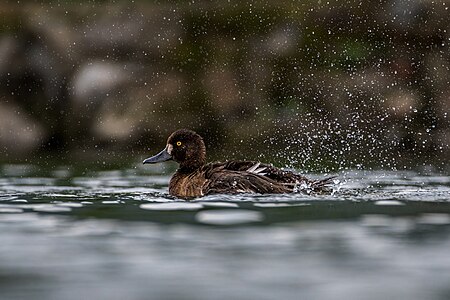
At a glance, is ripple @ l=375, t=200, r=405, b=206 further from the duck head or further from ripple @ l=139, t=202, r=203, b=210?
the duck head

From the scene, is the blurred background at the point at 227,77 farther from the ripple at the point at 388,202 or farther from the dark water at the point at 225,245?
the ripple at the point at 388,202

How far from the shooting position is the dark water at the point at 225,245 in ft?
15.7

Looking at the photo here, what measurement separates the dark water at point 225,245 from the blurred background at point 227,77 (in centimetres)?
629

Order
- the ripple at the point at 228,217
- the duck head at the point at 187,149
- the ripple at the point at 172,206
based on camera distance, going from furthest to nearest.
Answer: the duck head at the point at 187,149 < the ripple at the point at 172,206 < the ripple at the point at 228,217

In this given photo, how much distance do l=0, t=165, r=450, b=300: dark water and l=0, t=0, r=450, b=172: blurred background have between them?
629 centimetres

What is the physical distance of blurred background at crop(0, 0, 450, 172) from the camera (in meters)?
15.7

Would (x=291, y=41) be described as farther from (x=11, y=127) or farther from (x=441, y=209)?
(x=441, y=209)

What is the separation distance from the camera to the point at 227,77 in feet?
55.0

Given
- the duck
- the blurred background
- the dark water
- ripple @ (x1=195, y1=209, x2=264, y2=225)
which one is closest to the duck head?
the duck

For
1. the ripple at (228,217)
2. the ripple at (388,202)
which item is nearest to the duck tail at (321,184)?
the ripple at (388,202)

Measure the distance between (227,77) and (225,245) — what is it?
10.9 meters

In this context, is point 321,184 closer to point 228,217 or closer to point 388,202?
point 388,202

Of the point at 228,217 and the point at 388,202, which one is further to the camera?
the point at 388,202

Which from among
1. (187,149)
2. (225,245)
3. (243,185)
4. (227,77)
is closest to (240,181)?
(243,185)
